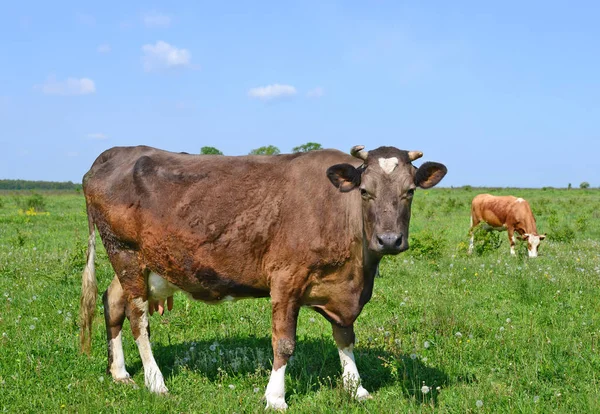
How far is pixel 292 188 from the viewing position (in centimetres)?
565

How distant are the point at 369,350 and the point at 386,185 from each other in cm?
275

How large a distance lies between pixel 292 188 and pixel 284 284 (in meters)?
0.97

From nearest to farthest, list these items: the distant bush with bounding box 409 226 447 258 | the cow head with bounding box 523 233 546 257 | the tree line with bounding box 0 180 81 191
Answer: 1. the distant bush with bounding box 409 226 447 258
2. the cow head with bounding box 523 233 546 257
3. the tree line with bounding box 0 180 81 191

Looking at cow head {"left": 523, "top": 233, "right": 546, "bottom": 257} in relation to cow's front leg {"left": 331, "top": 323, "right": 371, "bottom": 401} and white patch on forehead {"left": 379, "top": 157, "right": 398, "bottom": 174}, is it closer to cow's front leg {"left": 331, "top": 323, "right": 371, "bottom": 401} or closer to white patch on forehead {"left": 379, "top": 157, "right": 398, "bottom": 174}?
cow's front leg {"left": 331, "top": 323, "right": 371, "bottom": 401}

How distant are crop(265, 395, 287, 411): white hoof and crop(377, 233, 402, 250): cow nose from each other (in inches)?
76.3

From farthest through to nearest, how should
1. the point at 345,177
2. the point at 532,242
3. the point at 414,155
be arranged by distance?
the point at 532,242
the point at 414,155
the point at 345,177

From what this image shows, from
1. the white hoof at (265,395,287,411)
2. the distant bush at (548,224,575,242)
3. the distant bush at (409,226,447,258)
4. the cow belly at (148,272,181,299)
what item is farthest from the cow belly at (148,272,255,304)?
the distant bush at (548,224,575,242)

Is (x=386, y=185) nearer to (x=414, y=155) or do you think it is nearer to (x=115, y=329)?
(x=414, y=155)

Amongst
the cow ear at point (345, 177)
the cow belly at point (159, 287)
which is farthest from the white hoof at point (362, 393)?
the cow belly at point (159, 287)

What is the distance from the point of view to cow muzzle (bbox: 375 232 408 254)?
4.71 meters

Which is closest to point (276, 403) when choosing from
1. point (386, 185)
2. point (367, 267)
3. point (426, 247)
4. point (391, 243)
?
point (367, 267)

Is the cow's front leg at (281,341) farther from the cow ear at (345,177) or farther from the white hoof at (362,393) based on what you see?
the cow ear at (345,177)

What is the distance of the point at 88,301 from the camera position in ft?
22.0

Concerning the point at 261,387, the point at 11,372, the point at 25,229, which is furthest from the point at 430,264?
the point at 25,229
